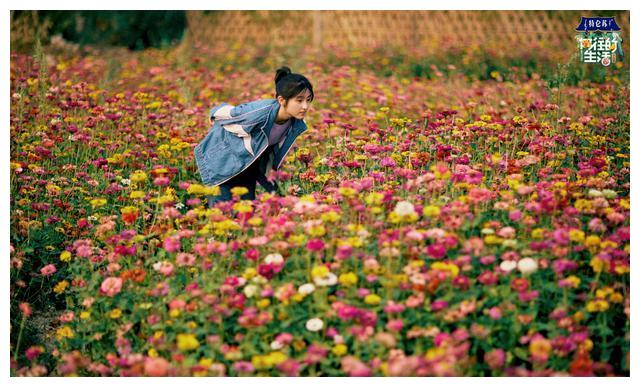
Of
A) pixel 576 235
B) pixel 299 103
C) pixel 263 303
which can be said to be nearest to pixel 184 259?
pixel 263 303

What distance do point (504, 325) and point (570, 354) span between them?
0.83ft

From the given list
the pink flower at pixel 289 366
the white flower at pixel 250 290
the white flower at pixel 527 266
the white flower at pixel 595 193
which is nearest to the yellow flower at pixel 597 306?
the white flower at pixel 527 266

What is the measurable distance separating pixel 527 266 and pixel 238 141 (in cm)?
179

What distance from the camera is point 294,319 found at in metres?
2.73

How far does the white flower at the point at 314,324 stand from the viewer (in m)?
2.69

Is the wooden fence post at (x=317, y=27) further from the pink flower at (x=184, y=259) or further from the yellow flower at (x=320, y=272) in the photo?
the yellow flower at (x=320, y=272)

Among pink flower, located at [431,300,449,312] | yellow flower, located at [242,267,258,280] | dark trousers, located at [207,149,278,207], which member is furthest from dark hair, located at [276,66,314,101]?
pink flower, located at [431,300,449,312]

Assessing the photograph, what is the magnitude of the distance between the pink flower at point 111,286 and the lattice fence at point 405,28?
710 centimetres

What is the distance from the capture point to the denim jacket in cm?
391

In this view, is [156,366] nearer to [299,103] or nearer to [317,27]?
[299,103]

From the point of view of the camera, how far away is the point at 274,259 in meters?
2.93

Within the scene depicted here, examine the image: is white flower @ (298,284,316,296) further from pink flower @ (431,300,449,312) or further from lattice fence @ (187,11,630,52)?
lattice fence @ (187,11,630,52)

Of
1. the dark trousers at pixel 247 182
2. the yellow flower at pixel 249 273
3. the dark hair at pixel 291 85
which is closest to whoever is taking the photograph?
the yellow flower at pixel 249 273
